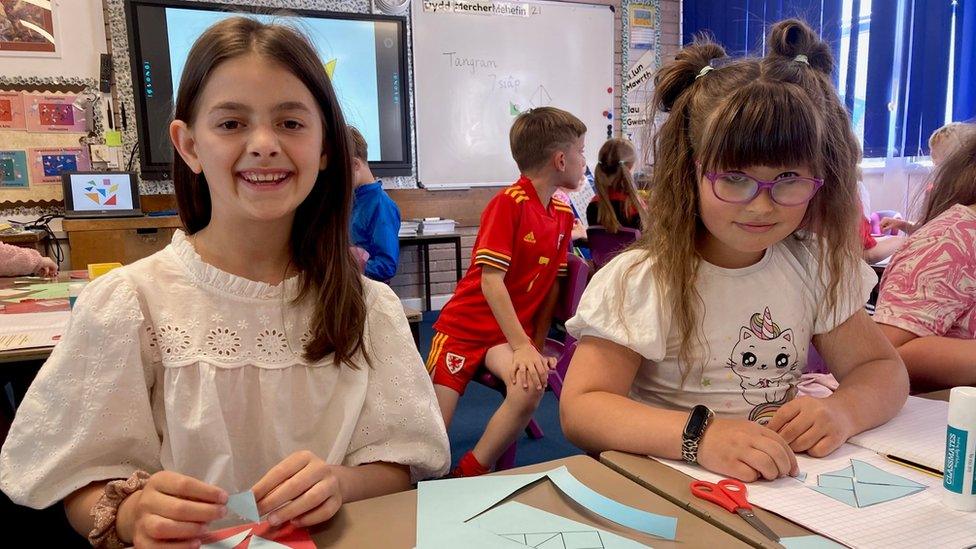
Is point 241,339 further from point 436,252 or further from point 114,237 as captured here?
point 436,252

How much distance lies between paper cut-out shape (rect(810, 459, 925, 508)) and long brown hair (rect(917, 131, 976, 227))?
100 centimetres

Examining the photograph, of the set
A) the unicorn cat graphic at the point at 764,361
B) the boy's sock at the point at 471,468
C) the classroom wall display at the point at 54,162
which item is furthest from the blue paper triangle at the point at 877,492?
the classroom wall display at the point at 54,162

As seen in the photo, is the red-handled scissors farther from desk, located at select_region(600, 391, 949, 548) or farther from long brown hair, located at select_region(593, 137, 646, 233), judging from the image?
long brown hair, located at select_region(593, 137, 646, 233)

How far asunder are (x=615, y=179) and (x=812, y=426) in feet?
8.38

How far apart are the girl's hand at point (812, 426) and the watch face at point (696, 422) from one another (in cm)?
12

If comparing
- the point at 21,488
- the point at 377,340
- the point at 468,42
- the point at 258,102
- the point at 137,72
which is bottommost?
the point at 21,488

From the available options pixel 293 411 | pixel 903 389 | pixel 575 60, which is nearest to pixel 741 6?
pixel 575 60

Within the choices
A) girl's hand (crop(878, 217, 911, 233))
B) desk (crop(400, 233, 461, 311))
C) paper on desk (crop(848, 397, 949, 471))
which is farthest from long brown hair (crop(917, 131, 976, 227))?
desk (crop(400, 233, 461, 311))

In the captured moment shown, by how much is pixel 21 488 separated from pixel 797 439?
3.37 feet

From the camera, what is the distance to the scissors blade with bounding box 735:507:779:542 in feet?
2.20

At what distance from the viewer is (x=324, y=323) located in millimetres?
1050

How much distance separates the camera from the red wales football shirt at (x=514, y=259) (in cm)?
204

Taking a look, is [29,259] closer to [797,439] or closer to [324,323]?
[324,323]

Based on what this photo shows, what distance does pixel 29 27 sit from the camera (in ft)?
12.7
